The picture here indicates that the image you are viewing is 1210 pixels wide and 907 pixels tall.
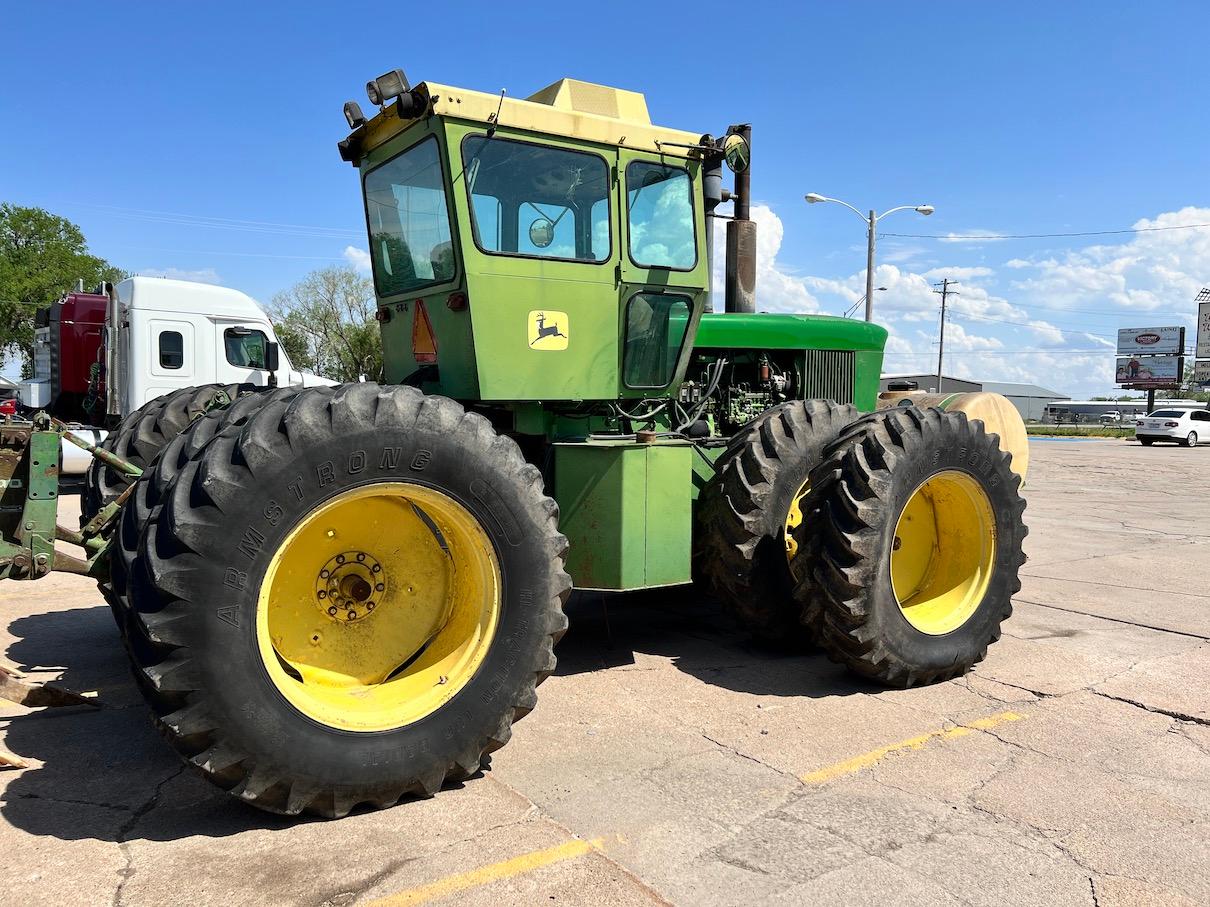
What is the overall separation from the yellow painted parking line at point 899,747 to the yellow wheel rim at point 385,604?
148 centimetres

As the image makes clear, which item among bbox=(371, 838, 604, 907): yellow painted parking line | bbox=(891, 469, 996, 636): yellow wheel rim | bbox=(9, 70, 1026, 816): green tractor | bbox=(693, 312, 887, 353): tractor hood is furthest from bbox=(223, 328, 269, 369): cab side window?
bbox=(371, 838, 604, 907): yellow painted parking line

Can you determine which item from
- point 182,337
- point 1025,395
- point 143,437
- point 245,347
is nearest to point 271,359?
Answer: point 245,347

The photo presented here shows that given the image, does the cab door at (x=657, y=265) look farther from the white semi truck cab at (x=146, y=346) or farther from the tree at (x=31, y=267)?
the tree at (x=31, y=267)

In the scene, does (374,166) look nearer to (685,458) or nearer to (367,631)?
(685,458)

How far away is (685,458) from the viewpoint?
195 inches

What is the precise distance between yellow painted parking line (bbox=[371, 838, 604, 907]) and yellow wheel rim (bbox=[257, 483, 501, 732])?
640 mm

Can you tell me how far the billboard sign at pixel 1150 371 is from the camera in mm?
61656

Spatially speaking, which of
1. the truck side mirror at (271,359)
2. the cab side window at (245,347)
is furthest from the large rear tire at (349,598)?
the cab side window at (245,347)

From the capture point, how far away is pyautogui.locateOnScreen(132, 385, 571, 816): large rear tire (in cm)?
296

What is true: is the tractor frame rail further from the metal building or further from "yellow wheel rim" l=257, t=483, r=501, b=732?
the metal building

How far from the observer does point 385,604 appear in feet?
12.3

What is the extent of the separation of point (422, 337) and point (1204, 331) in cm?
7505

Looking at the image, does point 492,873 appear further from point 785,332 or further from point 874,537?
point 785,332

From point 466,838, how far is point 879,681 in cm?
254
